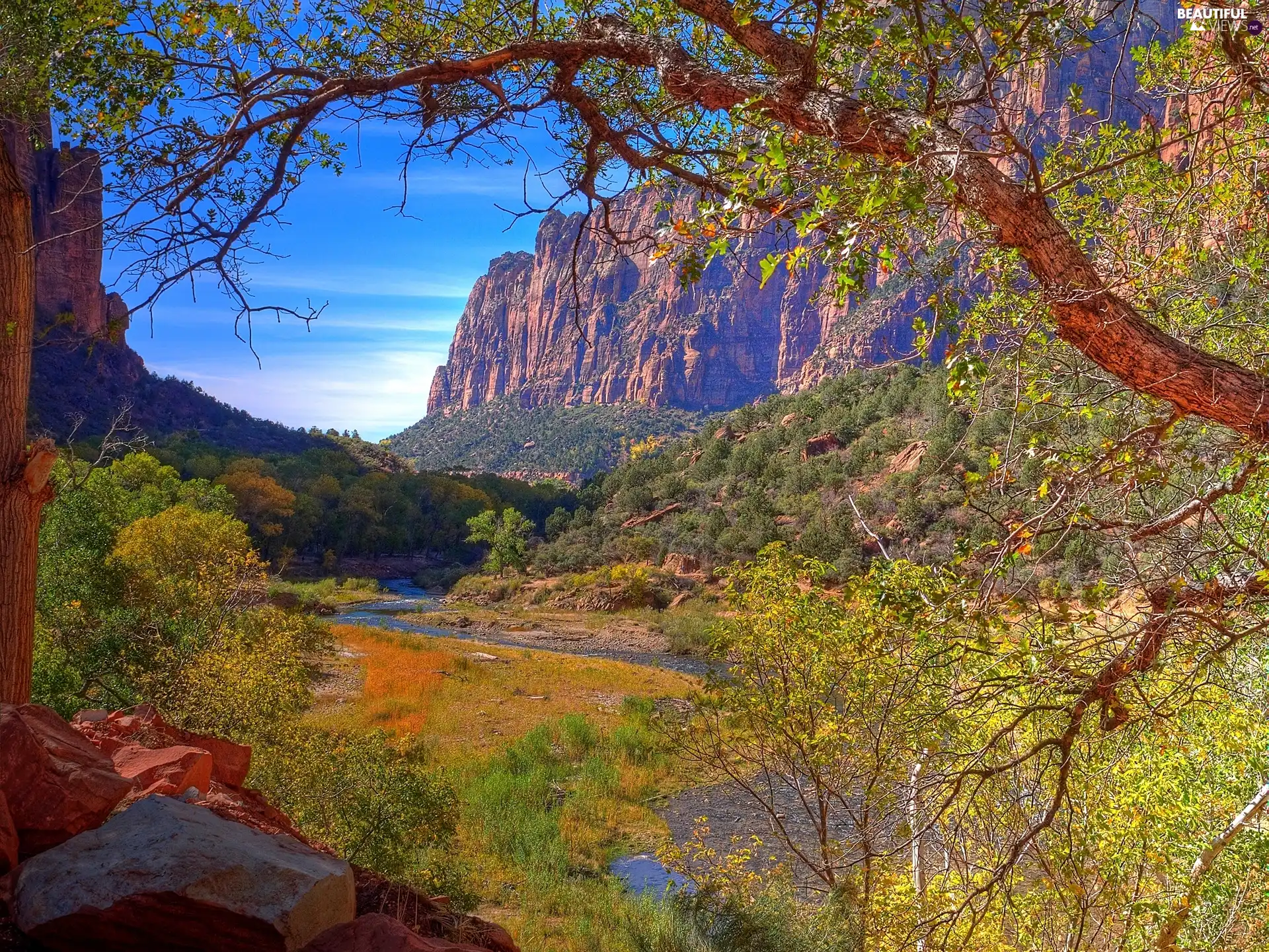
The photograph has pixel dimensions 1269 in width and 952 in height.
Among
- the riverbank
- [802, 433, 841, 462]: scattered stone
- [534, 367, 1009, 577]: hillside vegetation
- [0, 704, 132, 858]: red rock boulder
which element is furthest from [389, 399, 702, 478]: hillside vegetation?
[0, 704, 132, 858]: red rock boulder

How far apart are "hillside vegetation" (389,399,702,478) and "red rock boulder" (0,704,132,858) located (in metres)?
103

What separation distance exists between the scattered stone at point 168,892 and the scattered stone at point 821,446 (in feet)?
138

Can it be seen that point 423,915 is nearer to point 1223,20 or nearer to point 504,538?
point 1223,20

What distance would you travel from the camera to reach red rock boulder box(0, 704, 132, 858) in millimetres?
3133

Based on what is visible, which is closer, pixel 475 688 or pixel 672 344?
pixel 475 688

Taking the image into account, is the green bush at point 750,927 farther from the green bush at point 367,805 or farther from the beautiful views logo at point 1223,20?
the beautiful views logo at point 1223,20

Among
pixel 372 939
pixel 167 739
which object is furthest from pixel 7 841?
pixel 167 739

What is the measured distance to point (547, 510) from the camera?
68438mm

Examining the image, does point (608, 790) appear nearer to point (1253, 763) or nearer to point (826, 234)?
point (1253, 763)

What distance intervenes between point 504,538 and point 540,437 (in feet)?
263

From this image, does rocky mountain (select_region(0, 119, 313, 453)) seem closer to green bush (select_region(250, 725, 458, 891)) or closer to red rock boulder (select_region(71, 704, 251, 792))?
green bush (select_region(250, 725, 458, 891))

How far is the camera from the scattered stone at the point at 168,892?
9.06 feet

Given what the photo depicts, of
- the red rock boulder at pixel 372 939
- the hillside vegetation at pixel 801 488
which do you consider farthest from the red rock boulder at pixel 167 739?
the hillside vegetation at pixel 801 488

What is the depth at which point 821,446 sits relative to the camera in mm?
44344
